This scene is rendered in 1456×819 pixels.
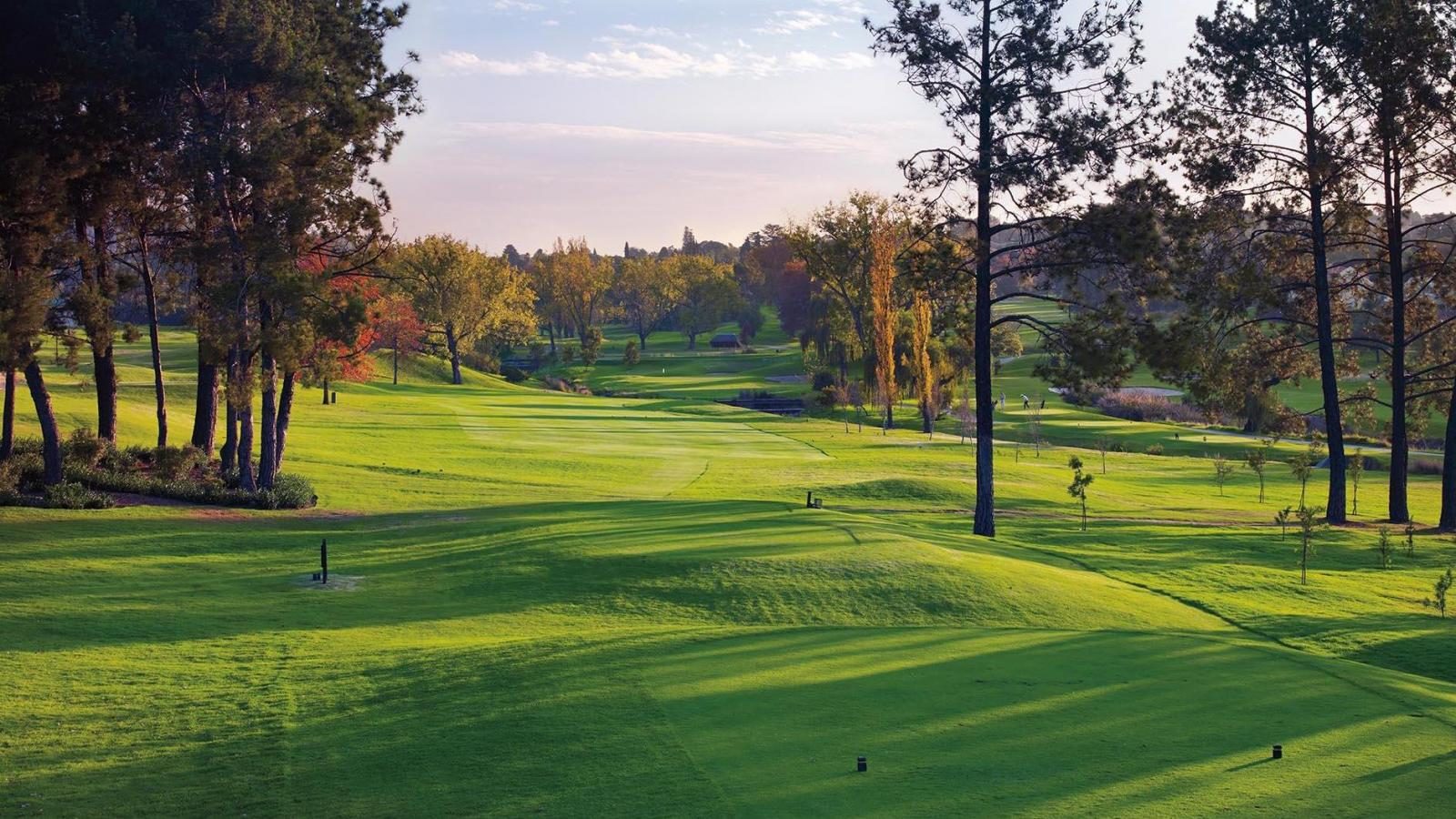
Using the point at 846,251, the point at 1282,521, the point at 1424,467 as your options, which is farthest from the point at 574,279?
the point at 1282,521

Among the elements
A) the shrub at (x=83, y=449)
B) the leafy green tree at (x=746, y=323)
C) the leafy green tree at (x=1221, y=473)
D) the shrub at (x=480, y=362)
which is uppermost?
the leafy green tree at (x=746, y=323)

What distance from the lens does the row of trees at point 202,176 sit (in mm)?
23828

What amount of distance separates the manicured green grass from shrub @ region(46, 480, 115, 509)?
21.2 inches

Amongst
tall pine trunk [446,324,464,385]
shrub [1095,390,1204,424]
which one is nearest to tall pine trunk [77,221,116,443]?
tall pine trunk [446,324,464,385]

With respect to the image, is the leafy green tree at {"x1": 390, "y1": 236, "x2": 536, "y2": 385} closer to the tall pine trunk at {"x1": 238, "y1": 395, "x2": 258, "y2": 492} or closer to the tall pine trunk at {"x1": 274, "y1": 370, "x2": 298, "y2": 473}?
the tall pine trunk at {"x1": 274, "y1": 370, "x2": 298, "y2": 473}

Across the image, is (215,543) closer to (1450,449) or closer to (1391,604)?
(1391,604)

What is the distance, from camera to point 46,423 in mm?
24984

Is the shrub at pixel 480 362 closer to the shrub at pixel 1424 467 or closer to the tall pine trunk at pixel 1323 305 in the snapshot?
the shrub at pixel 1424 467

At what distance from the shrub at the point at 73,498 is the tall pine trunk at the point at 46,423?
1.42 feet

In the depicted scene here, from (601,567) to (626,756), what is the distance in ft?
32.9

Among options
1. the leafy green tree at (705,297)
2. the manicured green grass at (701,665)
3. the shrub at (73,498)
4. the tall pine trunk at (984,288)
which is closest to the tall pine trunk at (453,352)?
the leafy green tree at (705,297)

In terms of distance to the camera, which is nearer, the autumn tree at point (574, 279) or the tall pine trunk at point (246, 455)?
the tall pine trunk at point (246, 455)

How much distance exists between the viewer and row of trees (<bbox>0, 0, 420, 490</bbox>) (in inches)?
938

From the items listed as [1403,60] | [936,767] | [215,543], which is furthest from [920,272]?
[936,767]
